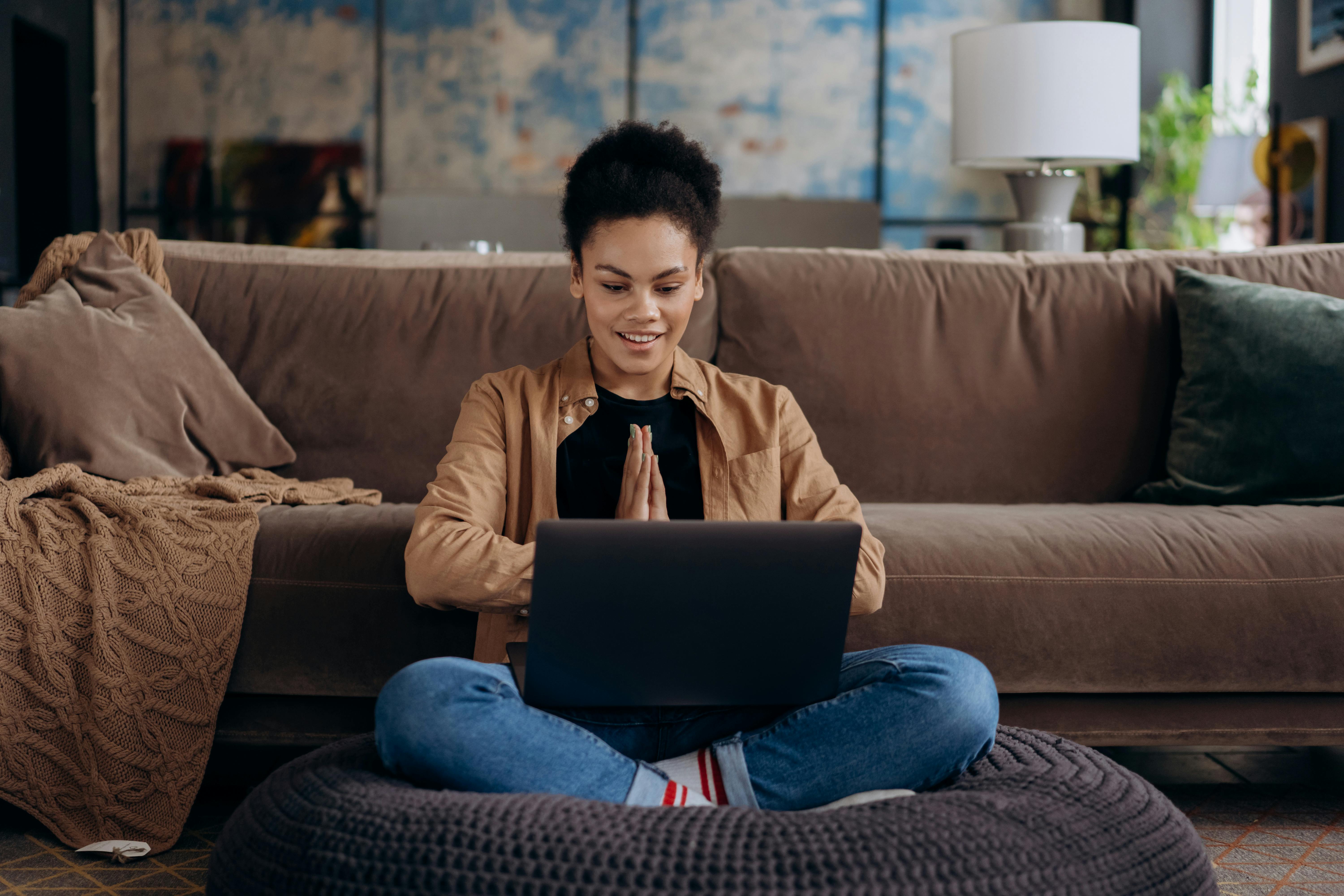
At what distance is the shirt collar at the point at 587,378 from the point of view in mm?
1474

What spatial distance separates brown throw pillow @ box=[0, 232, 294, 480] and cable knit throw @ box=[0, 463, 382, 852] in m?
0.29

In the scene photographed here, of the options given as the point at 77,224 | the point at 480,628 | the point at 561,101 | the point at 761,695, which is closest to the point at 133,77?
the point at 77,224

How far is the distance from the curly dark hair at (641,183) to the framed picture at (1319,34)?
3517 millimetres

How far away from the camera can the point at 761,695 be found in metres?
1.13

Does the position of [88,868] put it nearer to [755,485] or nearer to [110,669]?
[110,669]

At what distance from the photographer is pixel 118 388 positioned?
188 centimetres

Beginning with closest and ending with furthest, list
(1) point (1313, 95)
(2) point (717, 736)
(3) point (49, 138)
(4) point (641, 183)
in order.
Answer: (2) point (717, 736), (4) point (641, 183), (1) point (1313, 95), (3) point (49, 138)

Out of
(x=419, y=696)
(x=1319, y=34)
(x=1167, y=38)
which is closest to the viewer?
(x=419, y=696)

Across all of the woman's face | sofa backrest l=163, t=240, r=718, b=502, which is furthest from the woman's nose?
sofa backrest l=163, t=240, r=718, b=502

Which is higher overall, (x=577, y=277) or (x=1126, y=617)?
(x=577, y=277)

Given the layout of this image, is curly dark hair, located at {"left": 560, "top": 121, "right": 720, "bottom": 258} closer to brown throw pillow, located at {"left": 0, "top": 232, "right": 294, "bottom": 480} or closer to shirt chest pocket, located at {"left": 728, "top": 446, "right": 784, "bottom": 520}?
shirt chest pocket, located at {"left": 728, "top": 446, "right": 784, "bottom": 520}

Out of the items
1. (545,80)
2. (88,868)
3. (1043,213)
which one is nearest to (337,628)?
(88,868)

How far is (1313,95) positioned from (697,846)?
14.2 ft

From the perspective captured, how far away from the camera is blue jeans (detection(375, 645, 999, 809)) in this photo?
1091mm
